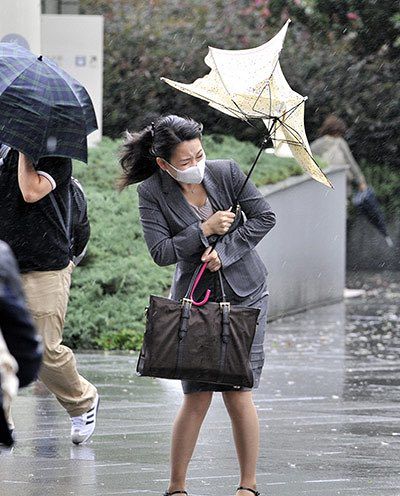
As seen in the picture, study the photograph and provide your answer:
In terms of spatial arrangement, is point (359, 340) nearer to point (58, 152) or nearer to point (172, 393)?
point (172, 393)

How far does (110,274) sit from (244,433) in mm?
6728

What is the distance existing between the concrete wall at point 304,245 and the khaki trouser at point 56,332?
22.8 feet

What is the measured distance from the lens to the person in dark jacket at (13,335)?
3.39m

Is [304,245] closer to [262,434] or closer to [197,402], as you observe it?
[262,434]

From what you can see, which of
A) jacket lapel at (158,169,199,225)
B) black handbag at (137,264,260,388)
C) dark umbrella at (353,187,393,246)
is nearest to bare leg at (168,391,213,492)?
black handbag at (137,264,260,388)

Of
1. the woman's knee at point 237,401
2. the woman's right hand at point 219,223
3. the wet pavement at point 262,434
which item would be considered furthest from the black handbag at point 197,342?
the wet pavement at point 262,434

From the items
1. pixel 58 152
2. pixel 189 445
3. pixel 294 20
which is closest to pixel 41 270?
pixel 58 152

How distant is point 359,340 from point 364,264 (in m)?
8.87

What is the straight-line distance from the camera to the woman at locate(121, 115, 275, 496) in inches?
248

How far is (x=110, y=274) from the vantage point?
508 inches

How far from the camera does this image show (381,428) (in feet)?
27.4

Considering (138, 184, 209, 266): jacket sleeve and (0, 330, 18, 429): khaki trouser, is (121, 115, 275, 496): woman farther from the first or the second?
(0, 330, 18, 429): khaki trouser

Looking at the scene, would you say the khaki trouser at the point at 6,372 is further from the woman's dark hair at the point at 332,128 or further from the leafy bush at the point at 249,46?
the leafy bush at the point at 249,46

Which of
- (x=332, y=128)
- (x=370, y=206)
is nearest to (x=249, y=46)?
(x=332, y=128)
